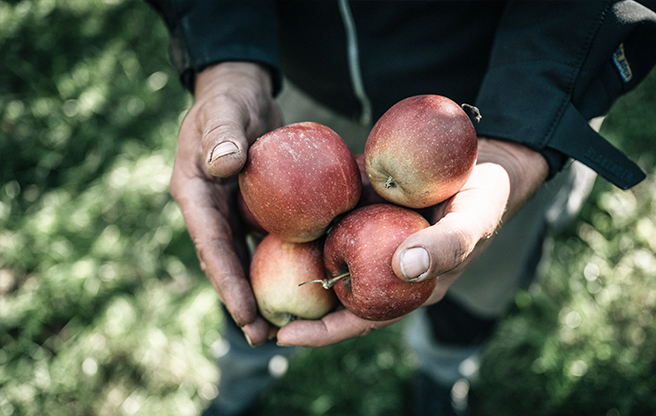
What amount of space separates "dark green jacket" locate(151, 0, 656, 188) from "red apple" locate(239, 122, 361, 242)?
0.55 metres

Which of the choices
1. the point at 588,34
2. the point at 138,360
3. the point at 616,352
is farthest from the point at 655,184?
the point at 138,360

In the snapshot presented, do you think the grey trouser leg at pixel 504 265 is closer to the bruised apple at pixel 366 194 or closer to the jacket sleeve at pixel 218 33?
the bruised apple at pixel 366 194

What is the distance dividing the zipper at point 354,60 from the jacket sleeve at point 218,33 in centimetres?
30

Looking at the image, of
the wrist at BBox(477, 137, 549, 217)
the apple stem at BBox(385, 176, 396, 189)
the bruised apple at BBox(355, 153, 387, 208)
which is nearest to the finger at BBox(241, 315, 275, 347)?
the bruised apple at BBox(355, 153, 387, 208)

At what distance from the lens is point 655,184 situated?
11.3 feet

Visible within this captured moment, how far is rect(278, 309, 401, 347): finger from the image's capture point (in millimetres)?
1414

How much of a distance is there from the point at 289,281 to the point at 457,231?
1.93 ft

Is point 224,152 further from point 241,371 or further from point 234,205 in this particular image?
point 241,371

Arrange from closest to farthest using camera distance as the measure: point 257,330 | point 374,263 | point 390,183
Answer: point 374,263 → point 390,183 → point 257,330

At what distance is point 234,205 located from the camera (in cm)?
179

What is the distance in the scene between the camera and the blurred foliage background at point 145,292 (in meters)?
2.67

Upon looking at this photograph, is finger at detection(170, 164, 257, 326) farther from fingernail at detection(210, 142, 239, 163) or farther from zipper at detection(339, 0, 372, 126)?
zipper at detection(339, 0, 372, 126)

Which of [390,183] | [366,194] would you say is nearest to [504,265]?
[366,194]

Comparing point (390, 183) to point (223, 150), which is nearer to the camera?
point (223, 150)
